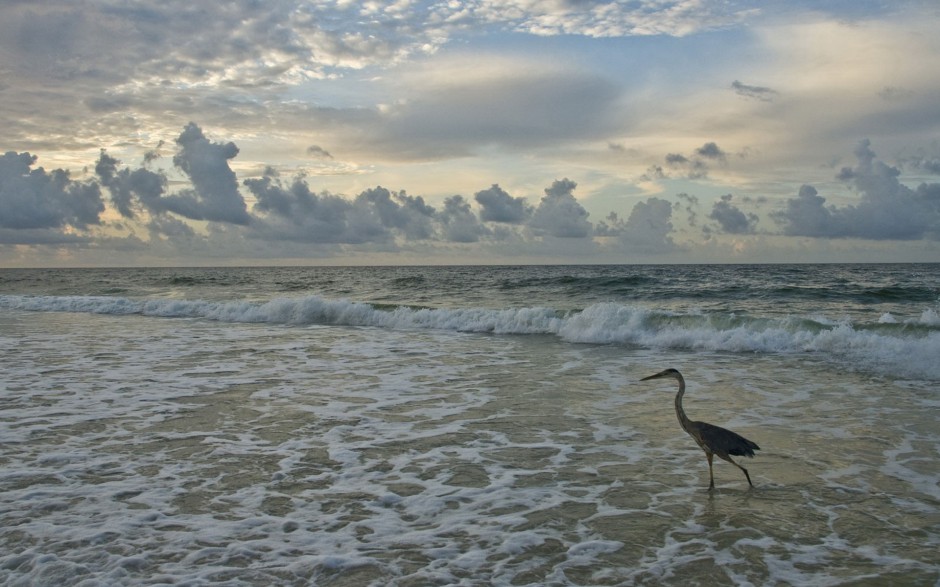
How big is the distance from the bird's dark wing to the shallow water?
0.43m

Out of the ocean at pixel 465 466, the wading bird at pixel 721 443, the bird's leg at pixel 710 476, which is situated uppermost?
the wading bird at pixel 721 443

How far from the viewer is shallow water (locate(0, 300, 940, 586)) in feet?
16.7

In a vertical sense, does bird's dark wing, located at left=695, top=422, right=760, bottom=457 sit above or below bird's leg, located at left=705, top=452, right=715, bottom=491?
above

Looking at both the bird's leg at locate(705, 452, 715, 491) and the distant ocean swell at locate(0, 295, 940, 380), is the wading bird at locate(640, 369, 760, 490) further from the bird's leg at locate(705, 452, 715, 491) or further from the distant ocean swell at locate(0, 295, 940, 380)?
the distant ocean swell at locate(0, 295, 940, 380)

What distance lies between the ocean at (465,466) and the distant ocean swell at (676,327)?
0.16m

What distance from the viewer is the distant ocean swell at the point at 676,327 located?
15680 mm

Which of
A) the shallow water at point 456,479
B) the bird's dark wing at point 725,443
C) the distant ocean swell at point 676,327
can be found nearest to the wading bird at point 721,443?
the bird's dark wing at point 725,443

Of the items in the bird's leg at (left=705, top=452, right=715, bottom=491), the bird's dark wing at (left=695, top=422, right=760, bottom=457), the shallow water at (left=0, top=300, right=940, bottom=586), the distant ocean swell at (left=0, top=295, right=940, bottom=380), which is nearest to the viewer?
the shallow water at (left=0, top=300, right=940, bottom=586)

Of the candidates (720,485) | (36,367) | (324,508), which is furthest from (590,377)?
(36,367)

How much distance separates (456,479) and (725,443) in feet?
9.06

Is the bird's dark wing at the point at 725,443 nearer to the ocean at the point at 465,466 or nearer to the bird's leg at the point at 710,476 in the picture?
the bird's leg at the point at 710,476

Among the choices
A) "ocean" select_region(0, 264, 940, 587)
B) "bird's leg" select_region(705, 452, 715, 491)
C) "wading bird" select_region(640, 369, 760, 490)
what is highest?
"wading bird" select_region(640, 369, 760, 490)

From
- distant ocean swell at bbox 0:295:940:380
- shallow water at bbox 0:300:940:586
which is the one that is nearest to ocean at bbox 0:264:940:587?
shallow water at bbox 0:300:940:586

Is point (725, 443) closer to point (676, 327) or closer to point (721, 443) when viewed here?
point (721, 443)
